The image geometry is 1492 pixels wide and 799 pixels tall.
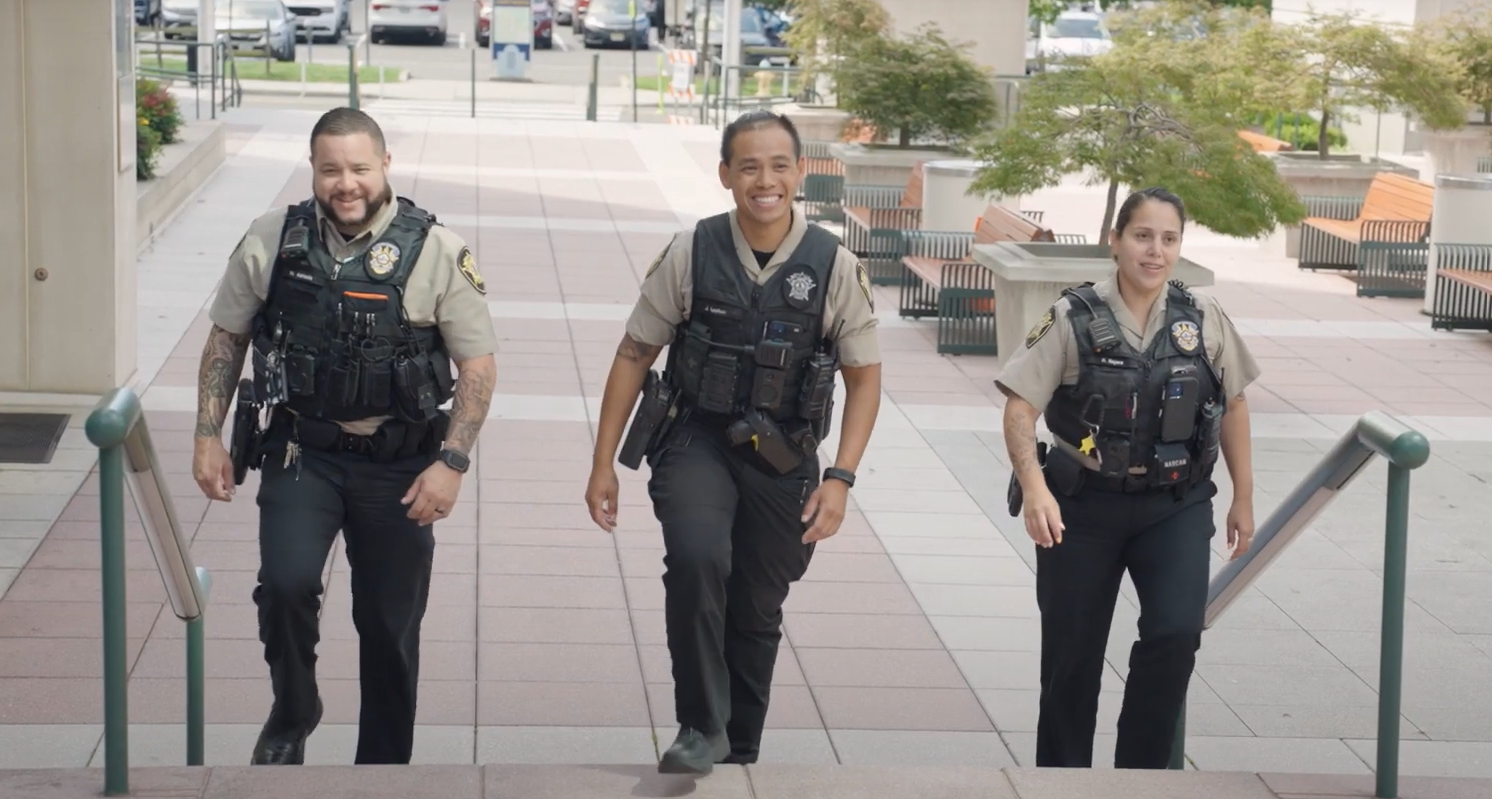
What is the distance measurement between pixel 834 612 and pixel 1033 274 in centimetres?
434

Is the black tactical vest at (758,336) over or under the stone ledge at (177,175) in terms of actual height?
over

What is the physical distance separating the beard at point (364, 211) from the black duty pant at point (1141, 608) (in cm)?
179

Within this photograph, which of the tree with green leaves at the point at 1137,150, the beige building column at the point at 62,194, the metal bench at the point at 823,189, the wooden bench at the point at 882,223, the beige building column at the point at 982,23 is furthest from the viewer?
the beige building column at the point at 982,23

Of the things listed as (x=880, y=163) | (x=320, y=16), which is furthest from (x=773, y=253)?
(x=320, y=16)

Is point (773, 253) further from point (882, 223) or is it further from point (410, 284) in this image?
point (882, 223)

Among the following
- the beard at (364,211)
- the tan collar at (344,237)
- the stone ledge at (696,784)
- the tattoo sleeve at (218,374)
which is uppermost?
the beard at (364,211)

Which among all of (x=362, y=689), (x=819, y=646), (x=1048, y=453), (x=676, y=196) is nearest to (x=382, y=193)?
(x=362, y=689)

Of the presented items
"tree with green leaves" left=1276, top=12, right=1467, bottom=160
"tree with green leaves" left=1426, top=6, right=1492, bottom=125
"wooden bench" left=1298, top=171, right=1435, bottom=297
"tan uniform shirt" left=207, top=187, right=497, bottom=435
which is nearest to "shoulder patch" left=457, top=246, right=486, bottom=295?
"tan uniform shirt" left=207, top=187, right=497, bottom=435

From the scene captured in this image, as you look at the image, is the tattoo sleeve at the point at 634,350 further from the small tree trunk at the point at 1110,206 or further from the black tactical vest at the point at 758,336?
the small tree trunk at the point at 1110,206

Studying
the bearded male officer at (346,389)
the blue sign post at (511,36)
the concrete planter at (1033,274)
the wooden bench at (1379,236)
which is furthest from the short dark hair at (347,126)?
the blue sign post at (511,36)

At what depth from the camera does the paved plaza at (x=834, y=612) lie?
5.57m

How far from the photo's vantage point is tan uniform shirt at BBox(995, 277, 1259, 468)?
4.85 m

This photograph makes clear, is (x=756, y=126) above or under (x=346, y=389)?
above

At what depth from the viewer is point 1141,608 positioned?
4.77 metres
